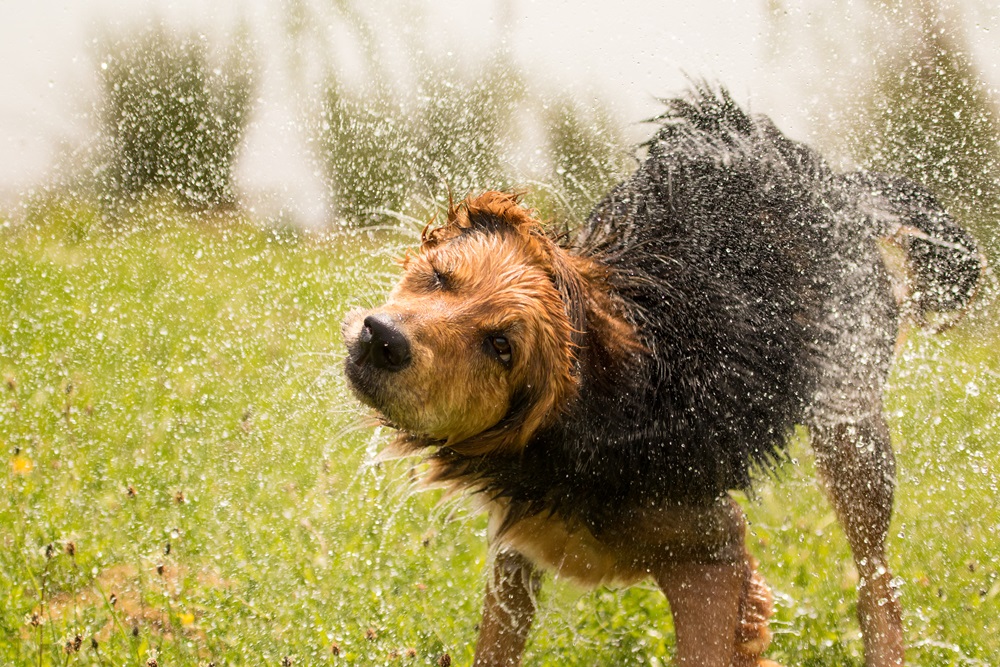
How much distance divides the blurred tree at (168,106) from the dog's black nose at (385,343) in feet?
21.2

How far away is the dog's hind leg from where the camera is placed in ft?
12.4

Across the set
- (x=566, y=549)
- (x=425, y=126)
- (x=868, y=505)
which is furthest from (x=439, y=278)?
(x=425, y=126)

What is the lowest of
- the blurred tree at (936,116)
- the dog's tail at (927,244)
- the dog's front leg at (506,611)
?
the dog's front leg at (506,611)

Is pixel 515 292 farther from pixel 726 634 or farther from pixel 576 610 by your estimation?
pixel 576 610

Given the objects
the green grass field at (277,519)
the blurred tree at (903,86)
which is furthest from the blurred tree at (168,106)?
the blurred tree at (903,86)

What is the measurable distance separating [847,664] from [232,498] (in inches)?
107

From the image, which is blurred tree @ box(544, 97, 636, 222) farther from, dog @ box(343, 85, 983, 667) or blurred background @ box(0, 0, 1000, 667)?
dog @ box(343, 85, 983, 667)

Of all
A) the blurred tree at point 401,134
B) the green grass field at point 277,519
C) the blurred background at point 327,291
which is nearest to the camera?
the green grass field at point 277,519

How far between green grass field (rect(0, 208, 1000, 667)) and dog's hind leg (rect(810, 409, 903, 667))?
0.50ft

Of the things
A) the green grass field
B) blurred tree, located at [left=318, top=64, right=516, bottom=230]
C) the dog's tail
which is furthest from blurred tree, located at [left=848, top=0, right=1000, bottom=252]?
the dog's tail

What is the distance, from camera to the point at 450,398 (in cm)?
261

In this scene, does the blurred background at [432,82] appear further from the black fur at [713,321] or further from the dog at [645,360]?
the dog at [645,360]

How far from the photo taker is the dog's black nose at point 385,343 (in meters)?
2.49

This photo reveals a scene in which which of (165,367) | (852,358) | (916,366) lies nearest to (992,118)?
(916,366)
